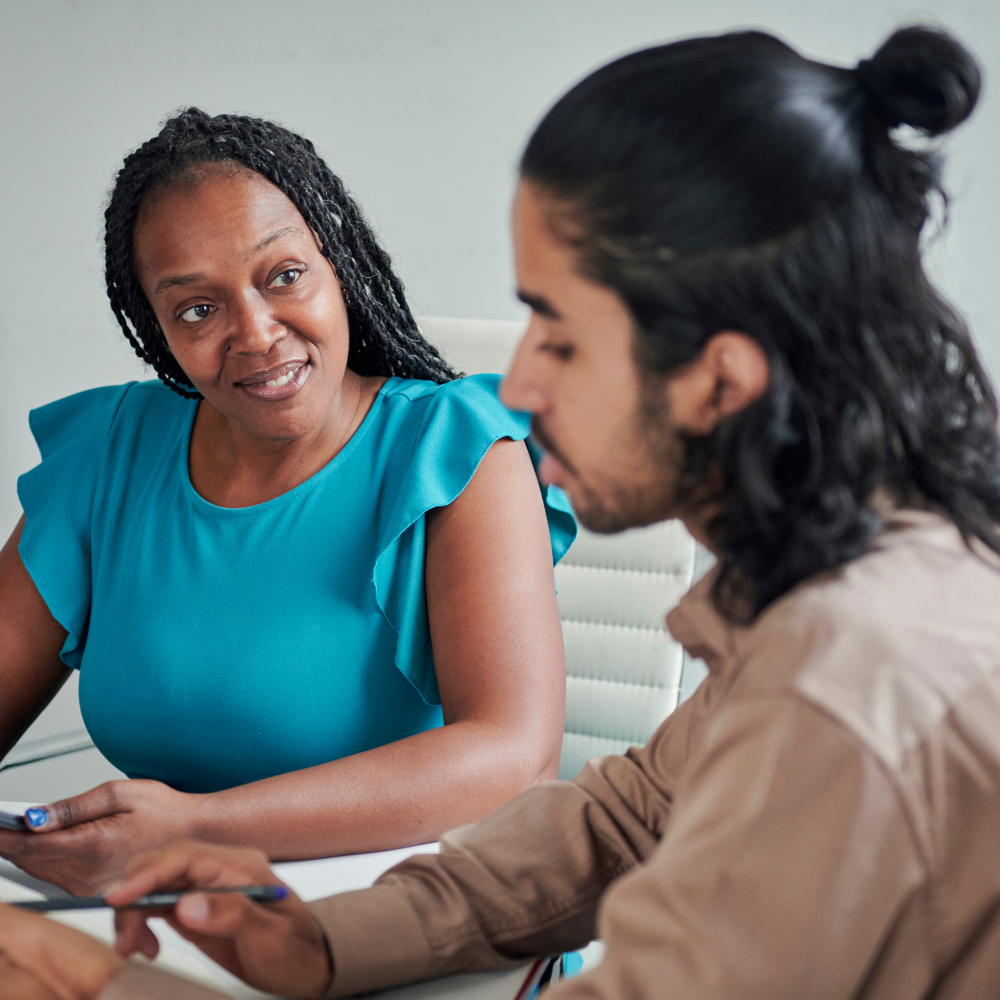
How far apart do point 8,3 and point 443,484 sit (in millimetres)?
2215

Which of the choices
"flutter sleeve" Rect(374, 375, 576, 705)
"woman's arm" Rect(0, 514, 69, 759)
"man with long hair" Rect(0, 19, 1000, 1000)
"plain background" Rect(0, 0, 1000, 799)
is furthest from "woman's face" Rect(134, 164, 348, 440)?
"plain background" Rect(0, 0, 1000, 799)

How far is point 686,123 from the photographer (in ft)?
1.72

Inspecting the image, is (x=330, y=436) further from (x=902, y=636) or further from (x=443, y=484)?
(x=902, y=636)

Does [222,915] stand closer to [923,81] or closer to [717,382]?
[717,382]

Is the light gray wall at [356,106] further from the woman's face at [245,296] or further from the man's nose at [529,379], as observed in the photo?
the man's nose at [529,379]

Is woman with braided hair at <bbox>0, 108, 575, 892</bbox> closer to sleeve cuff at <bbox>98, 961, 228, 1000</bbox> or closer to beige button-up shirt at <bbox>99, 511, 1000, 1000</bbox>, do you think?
sleeve cuff at <bbox>98, 961, 228, 1000</bbox>

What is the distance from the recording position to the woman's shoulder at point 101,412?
4.26ft

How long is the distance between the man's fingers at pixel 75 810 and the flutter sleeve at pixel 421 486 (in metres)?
0.31

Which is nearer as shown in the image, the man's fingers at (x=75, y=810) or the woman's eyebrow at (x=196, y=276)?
the man's fingers at (x=75, y=810)

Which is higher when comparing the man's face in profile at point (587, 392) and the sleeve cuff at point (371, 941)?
the man's face in profile at point (587, 392)

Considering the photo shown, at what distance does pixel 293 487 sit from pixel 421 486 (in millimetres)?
175

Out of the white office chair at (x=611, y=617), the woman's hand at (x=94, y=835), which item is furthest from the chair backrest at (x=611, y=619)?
the woman's hand at (x=94, y=835)

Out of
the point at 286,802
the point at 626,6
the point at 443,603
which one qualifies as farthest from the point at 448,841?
the point at 626,6

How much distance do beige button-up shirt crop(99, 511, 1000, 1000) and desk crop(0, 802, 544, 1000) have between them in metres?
0.20
